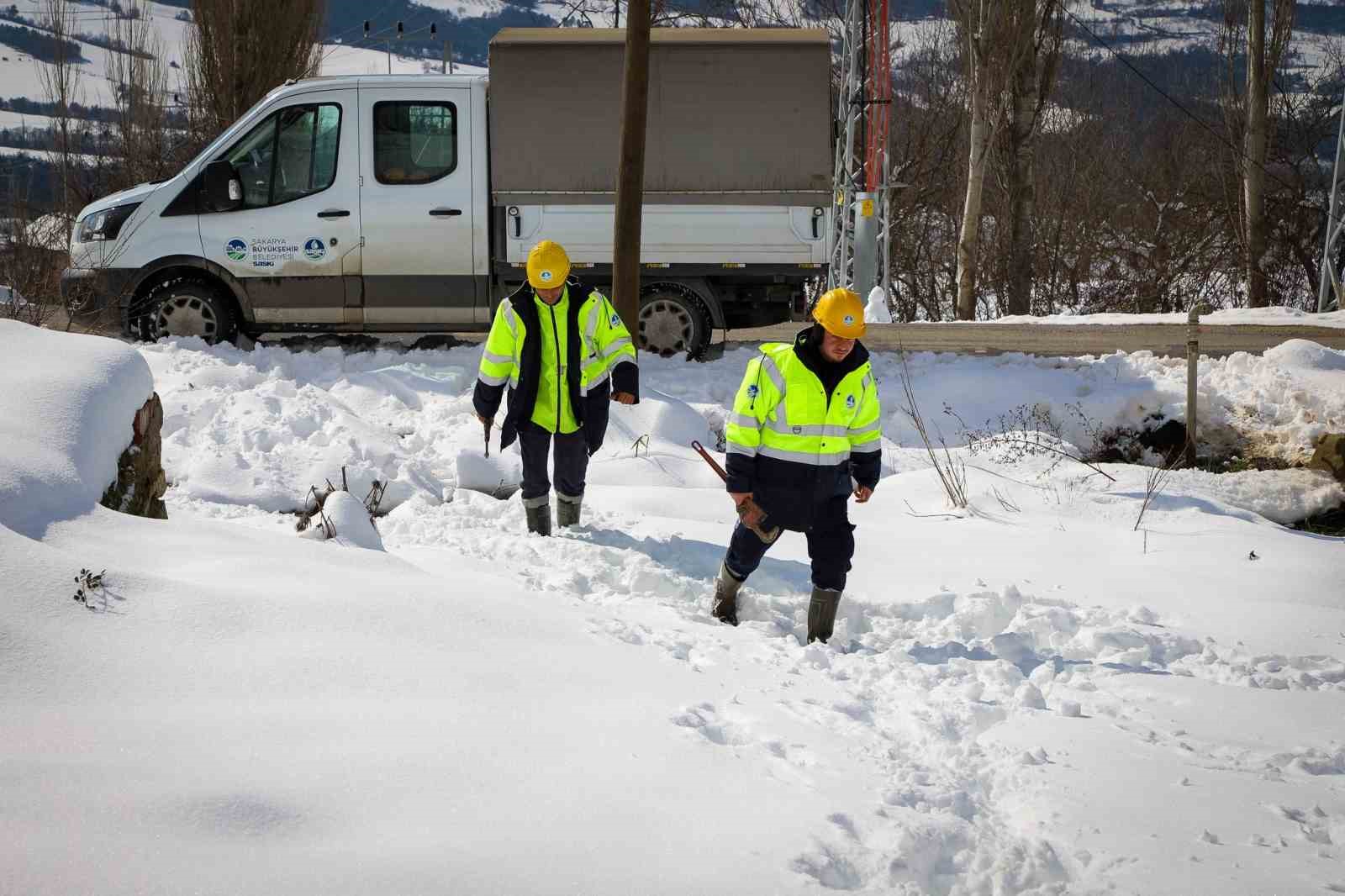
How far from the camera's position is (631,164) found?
33.0 ft

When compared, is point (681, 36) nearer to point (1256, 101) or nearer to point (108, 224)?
point (108, 224)

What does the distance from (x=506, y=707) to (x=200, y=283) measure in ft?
28.7

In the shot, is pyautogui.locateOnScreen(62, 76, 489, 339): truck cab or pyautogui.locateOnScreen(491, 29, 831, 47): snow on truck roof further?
pyautogui.locateOnScreen(491, 29, 831, 47): snow on truck roof

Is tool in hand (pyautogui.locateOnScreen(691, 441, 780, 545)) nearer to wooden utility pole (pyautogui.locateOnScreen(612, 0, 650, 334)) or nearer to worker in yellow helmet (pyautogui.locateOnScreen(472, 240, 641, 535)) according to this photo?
worker in yellow helmet (pyautogui.locateOnScreen(472, 240, 641, 535))

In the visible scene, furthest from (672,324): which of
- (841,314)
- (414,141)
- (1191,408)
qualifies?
(841,314)

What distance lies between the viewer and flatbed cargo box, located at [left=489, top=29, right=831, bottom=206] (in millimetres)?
11156

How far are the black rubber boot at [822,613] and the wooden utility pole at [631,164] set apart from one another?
518 cm

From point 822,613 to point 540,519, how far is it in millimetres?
2099

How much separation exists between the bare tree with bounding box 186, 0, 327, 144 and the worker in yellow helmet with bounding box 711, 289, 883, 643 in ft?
56.6

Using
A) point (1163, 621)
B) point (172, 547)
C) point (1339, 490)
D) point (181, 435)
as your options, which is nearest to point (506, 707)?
point (172, 547)

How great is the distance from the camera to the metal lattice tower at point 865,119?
52.8 feet

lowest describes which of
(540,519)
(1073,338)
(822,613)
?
(822,613)

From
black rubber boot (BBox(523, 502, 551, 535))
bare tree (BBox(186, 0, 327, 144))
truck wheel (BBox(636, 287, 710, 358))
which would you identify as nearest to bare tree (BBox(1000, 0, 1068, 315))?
truck wheel (BBox(636, 287, 710, 358))

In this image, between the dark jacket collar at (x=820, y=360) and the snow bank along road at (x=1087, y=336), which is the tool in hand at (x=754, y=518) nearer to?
the dark jacket collar at (x=820, y=360)
